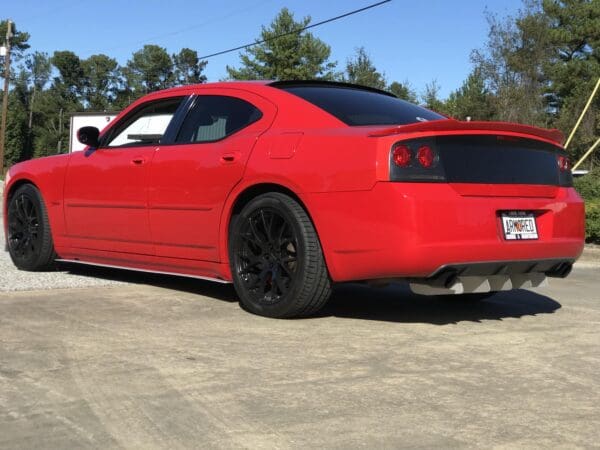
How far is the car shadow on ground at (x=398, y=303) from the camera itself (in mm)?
4871

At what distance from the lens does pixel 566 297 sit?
5902 millimetres

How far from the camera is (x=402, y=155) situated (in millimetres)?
3992

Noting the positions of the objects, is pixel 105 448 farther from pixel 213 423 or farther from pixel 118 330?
pixel 118 330

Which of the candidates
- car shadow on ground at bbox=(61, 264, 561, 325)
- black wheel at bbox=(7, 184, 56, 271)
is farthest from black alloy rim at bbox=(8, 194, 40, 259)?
car shadow on ground at bbox=(61, 264, 561, 325)

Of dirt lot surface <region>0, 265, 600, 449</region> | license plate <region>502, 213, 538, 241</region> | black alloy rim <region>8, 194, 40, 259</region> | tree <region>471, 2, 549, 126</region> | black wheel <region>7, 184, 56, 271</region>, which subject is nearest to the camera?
dirt lot surface <region>0, 265, 600, 449</region>

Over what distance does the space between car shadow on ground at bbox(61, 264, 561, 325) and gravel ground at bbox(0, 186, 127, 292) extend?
68 millimetres

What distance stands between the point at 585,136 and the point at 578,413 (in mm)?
23724

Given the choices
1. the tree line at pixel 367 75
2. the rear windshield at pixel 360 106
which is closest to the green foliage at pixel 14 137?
the tree line at pixel 367 75

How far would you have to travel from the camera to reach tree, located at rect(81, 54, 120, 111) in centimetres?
9281

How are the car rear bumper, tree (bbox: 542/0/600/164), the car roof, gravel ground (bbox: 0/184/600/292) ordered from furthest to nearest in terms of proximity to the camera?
tree (bbox: 542/0/600/164), gravel ground (bbox: 0/184/600/292), the car roof, the car rear bumper

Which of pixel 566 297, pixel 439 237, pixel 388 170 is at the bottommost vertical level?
pixel 566 297

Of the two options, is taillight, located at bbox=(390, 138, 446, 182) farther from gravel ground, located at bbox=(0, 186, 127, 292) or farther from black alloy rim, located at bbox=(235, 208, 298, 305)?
gravel ground, located at bbox=(0, 186, 127, 292)

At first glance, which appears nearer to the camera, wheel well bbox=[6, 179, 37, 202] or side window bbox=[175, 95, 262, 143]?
side window bbox=[175, 95, 262, 143]

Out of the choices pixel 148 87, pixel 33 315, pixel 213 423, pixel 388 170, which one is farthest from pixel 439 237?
pixel 148 87
